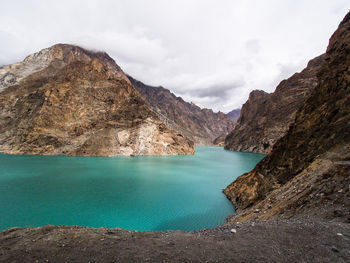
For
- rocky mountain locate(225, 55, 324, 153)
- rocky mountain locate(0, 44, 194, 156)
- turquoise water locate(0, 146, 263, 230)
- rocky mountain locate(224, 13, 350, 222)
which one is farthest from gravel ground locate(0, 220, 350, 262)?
rocky mountain locate(225, 55, 324, 153)

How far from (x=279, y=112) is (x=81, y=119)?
3582 inches

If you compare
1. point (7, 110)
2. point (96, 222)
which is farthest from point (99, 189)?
point (7, 110)

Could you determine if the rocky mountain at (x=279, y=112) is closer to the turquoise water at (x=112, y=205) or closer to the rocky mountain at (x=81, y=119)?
the rocky mountain at (x=81, y=119)

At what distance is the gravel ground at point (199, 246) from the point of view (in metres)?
4.75

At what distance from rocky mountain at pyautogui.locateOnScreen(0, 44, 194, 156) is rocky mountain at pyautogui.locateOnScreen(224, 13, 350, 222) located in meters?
56.0

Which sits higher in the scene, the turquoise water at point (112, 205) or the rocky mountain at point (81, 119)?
the rocky mountain at point (81, 119)

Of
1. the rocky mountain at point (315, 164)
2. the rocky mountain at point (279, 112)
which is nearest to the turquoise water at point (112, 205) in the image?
the rocky mountain at point (315, 164)

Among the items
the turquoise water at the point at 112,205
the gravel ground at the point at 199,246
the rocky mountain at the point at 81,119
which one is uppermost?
the rocky mountain at the point at 81,119

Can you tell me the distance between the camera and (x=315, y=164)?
13.1 m

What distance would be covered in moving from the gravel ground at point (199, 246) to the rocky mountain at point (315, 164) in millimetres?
2329

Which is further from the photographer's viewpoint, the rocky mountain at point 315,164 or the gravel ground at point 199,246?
the rocky mountain at point 315,164

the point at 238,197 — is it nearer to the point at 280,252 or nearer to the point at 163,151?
the point at 280,252

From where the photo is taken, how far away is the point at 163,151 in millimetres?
74125

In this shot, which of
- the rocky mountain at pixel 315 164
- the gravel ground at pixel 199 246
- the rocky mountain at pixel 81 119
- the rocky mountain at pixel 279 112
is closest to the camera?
the gravel ground at pixel 199 246
